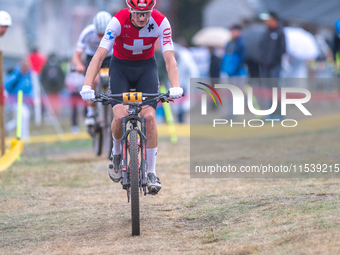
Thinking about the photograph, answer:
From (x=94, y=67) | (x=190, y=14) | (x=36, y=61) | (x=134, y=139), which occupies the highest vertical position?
(x=190, y=14)

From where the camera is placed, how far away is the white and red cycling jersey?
5.88m

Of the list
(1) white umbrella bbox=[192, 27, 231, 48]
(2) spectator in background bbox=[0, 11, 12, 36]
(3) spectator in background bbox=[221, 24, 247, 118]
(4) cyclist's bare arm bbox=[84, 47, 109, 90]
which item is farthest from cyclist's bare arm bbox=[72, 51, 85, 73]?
(1) white umbrella bbox=[192, 27, 231, 48]

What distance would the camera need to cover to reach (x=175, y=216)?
609cm

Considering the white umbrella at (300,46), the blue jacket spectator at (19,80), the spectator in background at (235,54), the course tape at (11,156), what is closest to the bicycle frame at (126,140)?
the course tape at (11,156)

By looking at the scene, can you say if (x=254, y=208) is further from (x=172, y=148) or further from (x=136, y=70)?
(x=172, y=148)

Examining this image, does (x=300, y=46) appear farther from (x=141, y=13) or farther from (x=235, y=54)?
(x=141, y=13)

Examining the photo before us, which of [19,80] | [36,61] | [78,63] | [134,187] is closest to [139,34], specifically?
[134,187]

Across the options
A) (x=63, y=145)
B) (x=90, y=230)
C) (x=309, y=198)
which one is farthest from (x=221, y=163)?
(x=63, y=145)

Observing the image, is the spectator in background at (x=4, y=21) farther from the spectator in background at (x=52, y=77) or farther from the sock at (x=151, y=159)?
the spectator in background at (x=52, y=77)

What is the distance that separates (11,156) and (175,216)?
511 cm

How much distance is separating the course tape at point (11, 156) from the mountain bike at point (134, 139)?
444cm

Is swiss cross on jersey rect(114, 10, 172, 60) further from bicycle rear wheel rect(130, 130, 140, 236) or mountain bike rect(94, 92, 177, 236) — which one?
bicycle rear wheel rect(130, 130, 140, 236)

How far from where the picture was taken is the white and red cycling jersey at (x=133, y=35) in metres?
5.88

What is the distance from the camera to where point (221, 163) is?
9.55m
